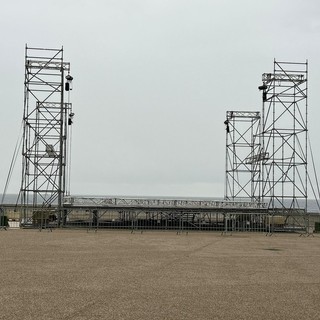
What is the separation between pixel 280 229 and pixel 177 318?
28.9 meters

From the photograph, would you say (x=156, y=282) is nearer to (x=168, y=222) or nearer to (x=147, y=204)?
(x=168, y=222)

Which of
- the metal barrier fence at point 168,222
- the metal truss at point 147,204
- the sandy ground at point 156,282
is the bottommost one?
the sandy ground at point 156,282

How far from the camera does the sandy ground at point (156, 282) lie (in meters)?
10.4

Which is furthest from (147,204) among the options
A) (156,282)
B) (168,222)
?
(156,282)

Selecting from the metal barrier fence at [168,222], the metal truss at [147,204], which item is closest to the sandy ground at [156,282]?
the metal barrier fence at [168,222]

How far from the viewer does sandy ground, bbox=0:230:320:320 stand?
409 inches

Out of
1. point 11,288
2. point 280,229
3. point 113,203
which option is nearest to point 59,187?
point 113,203

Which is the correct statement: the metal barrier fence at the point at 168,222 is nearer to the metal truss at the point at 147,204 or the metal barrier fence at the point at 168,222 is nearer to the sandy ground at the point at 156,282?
the metal truss at the point at 147,204

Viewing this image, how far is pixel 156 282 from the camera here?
13.6 m

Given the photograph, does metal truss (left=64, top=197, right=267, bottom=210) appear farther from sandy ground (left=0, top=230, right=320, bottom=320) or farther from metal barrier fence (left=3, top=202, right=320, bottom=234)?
sandy ground (left=0, top=230, right=320, bottom=320)

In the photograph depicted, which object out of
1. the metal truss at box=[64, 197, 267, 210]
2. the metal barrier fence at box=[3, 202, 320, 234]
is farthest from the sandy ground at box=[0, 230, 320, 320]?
the metal truss at box=[64, 197, 267, 210]

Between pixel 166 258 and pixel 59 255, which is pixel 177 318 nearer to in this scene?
pixel 166 258

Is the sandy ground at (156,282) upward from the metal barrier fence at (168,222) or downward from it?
downward

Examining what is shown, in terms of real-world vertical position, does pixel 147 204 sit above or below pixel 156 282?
above
